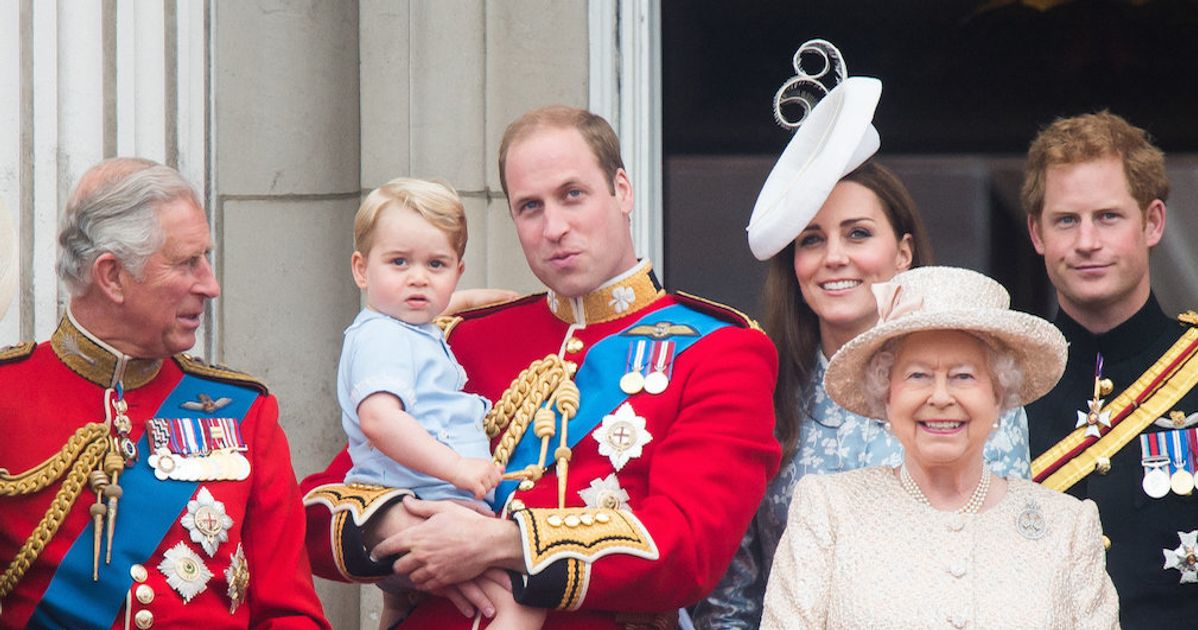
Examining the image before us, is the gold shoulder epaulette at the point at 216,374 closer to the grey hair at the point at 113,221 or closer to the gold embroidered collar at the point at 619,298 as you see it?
the grey hair at the point at 113,221

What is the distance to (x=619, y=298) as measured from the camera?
13.0 ft

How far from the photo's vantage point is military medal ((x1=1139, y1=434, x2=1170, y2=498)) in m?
4.05

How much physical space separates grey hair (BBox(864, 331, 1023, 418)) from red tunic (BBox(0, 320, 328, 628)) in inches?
41.9


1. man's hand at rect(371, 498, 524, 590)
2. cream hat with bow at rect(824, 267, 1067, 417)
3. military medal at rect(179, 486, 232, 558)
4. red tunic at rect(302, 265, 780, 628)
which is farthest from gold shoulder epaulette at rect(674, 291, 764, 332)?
military medal at rect(179, 486, 232, 558)

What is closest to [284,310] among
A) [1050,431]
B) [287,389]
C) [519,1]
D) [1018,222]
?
[287,389]

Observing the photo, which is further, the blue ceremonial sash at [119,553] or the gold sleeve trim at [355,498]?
the gold sleeve trim at [355,498]

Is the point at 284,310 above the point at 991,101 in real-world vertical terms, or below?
below

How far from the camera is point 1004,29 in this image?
23.3ft

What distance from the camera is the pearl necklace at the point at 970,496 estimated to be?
3543 millimetres

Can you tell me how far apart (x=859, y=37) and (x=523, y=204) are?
10.5ft

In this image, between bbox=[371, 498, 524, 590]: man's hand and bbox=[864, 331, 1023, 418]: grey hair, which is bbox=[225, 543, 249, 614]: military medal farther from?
bbox=[864, 331, 1023, 418]: grey hair

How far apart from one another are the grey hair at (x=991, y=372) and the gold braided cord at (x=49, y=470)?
1.36 metres

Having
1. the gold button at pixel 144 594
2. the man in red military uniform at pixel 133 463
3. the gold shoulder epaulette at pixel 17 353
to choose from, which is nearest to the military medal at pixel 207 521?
the man in red military uniform at pixel 133 463

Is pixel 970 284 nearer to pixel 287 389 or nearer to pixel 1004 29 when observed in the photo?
pixel 287 389
